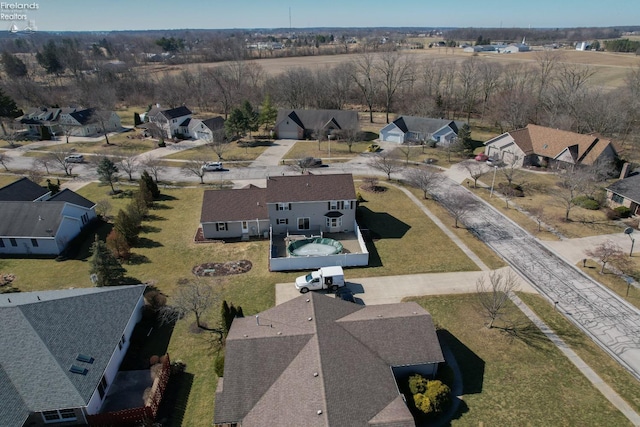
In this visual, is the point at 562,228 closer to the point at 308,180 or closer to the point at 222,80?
the point at 308,180

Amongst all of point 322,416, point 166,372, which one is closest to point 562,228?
point 322,416

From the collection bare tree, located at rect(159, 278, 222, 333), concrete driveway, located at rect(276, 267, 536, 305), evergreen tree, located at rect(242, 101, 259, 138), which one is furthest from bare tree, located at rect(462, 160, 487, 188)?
evergreen tree, located at rect(242, 101, 259, 138)

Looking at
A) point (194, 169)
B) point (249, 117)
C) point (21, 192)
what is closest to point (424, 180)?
point (194, 169)

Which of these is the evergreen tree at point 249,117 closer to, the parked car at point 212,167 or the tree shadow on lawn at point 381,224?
the parked car at point 212,167

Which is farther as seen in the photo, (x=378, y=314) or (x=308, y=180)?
(x=308, y=180)

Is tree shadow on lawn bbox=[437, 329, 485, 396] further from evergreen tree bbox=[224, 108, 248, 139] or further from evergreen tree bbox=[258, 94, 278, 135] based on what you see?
evergreen tree bbox=[258, 94, 278, 135]
